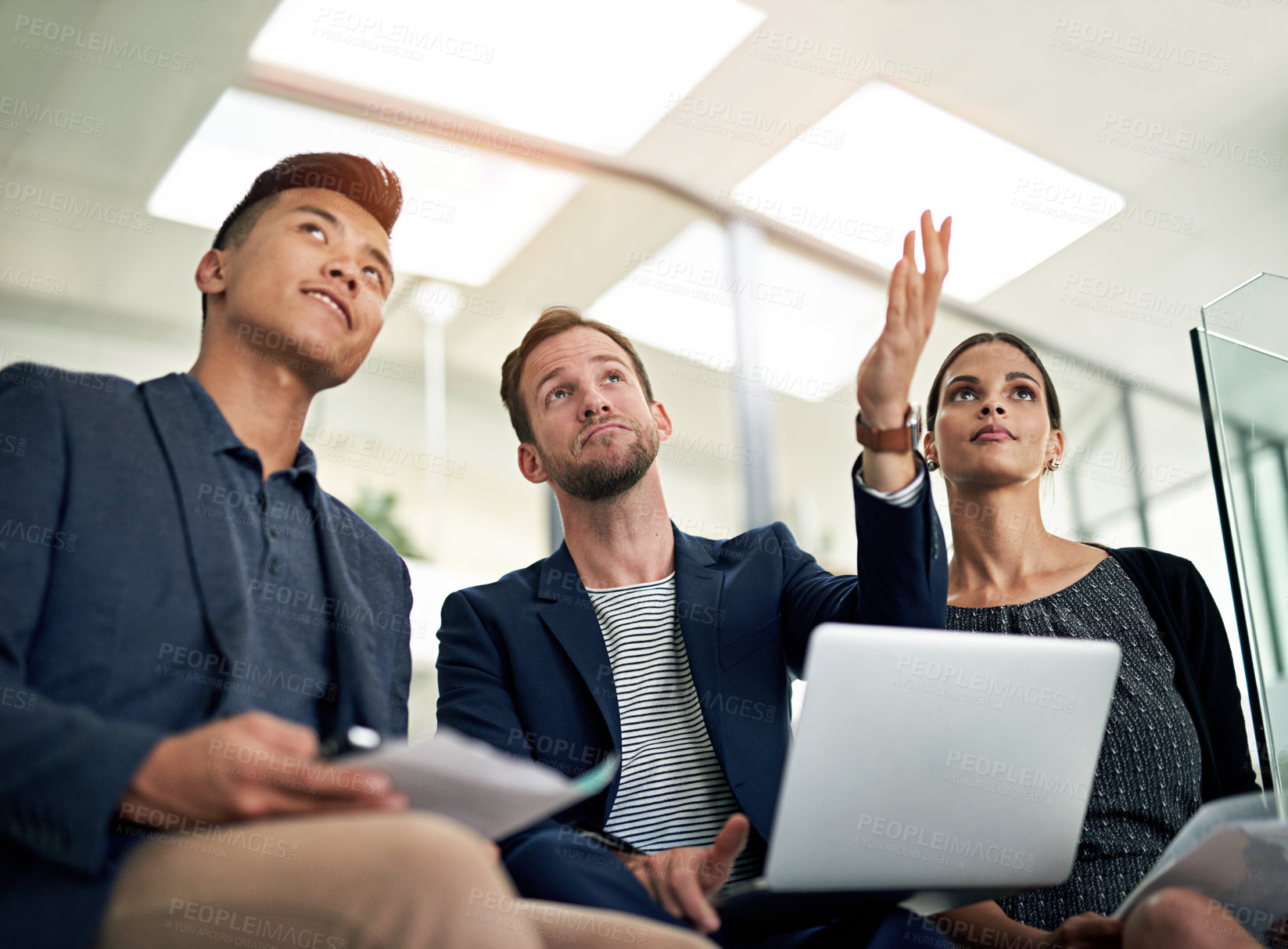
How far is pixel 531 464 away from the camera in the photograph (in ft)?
7.47

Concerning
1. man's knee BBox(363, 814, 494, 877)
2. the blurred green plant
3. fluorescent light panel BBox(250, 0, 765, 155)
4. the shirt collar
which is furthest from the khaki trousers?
the blurred green plant

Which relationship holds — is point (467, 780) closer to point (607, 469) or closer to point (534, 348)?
point (607, 469)

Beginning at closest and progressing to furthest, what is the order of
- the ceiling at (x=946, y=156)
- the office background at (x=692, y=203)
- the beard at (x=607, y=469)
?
the beard at (x=607, y=469)
the ceiling at (x=946, y=156)
the office background at (x=692, y=203)

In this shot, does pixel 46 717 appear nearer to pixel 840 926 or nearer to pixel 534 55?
pixel 840 926

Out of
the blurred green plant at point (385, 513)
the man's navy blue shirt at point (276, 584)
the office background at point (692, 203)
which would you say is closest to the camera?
the man's navy blue shirt at point (276, 584)

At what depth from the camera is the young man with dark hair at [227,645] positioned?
919 millimetres

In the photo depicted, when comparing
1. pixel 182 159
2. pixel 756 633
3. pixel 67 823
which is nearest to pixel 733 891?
pixel 756 633

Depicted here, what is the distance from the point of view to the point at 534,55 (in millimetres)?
3881

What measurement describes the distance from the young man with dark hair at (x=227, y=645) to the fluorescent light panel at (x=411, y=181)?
2316mm

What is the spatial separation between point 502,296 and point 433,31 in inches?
65.0

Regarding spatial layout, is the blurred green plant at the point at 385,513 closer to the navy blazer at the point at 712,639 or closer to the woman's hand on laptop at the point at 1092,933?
the navy blazer at the point at 712,639

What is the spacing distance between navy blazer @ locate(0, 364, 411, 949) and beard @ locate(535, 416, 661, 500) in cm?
65

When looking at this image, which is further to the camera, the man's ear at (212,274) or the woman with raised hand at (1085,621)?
the woman with raised hand at (1085,621)

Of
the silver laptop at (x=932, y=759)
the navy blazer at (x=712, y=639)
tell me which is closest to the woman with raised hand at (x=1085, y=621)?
the silver laptop at (x=932, y=759)
